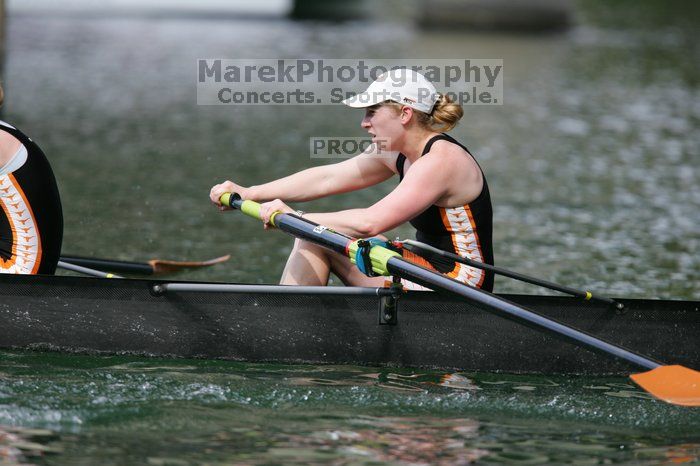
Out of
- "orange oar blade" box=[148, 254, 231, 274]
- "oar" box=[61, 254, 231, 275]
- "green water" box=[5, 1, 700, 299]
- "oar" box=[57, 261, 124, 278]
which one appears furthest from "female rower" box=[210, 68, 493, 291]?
"green water" box=[5, 1, 700, 299]

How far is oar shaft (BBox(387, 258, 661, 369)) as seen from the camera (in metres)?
6.41

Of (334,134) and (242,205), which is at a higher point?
(334,134)

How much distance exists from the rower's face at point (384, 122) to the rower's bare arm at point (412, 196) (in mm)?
243

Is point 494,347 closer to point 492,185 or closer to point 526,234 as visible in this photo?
point 526,234

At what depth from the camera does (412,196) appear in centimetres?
670

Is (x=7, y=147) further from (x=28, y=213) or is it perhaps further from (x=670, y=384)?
(x=670, y=384)

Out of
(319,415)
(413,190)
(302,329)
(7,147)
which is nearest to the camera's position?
(319,415)

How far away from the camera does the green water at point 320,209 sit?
6.09m

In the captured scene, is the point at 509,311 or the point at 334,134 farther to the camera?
the point at 334,134

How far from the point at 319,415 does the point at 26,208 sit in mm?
2134

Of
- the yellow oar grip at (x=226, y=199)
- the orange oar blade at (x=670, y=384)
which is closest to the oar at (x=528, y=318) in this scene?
the orange oar blade at (x=670, y=384)

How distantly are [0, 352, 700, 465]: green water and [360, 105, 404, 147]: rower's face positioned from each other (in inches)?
55.7

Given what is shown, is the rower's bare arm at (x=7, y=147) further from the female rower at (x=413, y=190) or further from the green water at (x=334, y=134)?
the green water at (x=334, y=134)

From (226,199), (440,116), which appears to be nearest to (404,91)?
(440,116)
